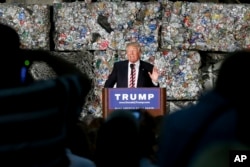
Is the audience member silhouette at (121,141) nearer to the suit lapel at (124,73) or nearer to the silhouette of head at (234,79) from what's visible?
the silhouette of head at (234,79)

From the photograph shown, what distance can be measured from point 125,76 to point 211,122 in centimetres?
728

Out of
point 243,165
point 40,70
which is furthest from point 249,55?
point 40,70

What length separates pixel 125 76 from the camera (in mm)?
10250

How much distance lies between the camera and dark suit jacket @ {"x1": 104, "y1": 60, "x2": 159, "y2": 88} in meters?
10.1

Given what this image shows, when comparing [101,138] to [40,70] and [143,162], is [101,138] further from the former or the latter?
[40,70]

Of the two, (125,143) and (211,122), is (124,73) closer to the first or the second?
(125,143)

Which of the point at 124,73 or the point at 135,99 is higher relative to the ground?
the point at 124,73

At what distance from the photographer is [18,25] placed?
11883mm

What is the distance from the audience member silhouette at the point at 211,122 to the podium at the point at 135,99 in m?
6.31

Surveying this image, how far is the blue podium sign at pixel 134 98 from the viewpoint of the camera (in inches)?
372

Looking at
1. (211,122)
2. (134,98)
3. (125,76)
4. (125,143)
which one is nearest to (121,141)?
(125,143)

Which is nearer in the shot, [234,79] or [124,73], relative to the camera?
[234,79]

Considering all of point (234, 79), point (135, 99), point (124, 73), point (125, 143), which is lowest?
point (135, 99)

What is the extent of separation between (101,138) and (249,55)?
2.64ft
